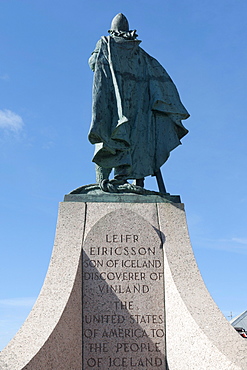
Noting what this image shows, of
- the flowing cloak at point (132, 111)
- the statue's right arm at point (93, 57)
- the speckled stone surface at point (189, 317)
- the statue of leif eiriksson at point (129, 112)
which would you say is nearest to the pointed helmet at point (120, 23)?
the statue of leif eiriksson at point (129, 112)

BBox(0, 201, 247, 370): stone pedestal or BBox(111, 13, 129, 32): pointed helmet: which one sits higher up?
BBox(111, 13, 129, 32): pointed helmet

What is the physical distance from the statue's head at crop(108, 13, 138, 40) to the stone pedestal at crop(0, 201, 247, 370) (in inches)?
111

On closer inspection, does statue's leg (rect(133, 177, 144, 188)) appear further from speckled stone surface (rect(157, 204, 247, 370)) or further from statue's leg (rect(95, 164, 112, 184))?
speckled stone surface (rect(157, 204, 247, 370))

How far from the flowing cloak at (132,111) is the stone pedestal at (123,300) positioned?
88cm

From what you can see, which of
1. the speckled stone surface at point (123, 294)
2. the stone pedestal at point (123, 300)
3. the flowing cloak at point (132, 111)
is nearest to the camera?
the stone pedestal at point (123, 300)

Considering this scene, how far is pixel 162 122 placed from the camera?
9.35 metres

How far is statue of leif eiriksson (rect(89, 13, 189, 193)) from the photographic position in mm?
9000

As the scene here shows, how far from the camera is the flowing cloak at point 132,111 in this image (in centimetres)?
900

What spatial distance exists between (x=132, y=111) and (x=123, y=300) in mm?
3168

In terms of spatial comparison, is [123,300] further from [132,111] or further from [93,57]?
[93,57]

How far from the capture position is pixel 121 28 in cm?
954

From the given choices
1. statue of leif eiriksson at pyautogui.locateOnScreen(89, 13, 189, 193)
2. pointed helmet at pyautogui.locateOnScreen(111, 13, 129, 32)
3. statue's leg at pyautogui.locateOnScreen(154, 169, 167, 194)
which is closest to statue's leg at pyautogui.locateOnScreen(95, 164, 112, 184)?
statue of leif eiriksson at pyautogui.locateOnScreen(89, 13, 189, 193)

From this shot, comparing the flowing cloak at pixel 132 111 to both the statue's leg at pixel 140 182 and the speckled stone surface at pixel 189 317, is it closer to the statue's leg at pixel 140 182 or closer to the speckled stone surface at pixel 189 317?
the statue's leg at pixel 140 182

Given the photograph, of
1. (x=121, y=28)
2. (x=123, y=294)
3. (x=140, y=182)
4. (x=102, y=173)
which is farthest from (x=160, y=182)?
(x=121, y=28)
